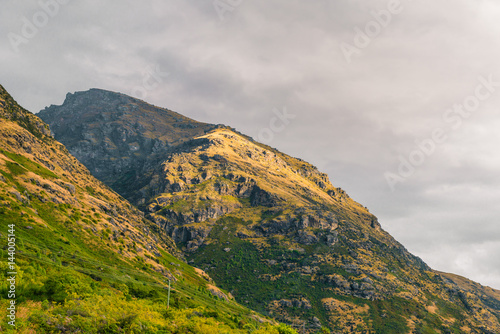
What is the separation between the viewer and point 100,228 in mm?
127062

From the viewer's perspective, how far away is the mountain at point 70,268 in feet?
104

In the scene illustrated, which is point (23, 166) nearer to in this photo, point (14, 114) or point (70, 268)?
point (14, 114)

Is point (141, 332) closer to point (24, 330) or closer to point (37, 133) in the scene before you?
point (24, 330)

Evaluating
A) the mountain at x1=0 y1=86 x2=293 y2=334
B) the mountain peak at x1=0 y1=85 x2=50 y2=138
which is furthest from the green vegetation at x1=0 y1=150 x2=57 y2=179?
the mountain peak at x1=0 y1=85 x2=50 y2=138

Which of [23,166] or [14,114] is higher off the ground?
[14,114]

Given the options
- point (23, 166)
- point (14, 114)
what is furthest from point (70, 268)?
point (14, 114)

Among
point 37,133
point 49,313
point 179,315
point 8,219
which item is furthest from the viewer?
point 37,133

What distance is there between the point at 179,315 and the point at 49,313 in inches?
915

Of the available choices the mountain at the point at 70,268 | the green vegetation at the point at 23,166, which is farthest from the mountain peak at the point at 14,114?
the green vegetation at the point at 23,166

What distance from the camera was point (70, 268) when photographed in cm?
6644

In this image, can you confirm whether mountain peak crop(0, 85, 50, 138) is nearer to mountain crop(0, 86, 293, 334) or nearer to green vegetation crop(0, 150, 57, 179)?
mountain crop(0, 86, 293, 334)

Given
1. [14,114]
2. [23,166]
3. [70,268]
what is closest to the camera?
[70,268]

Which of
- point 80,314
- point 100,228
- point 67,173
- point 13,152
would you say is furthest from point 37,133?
point 80,314

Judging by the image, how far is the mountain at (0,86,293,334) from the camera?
31.7 m
